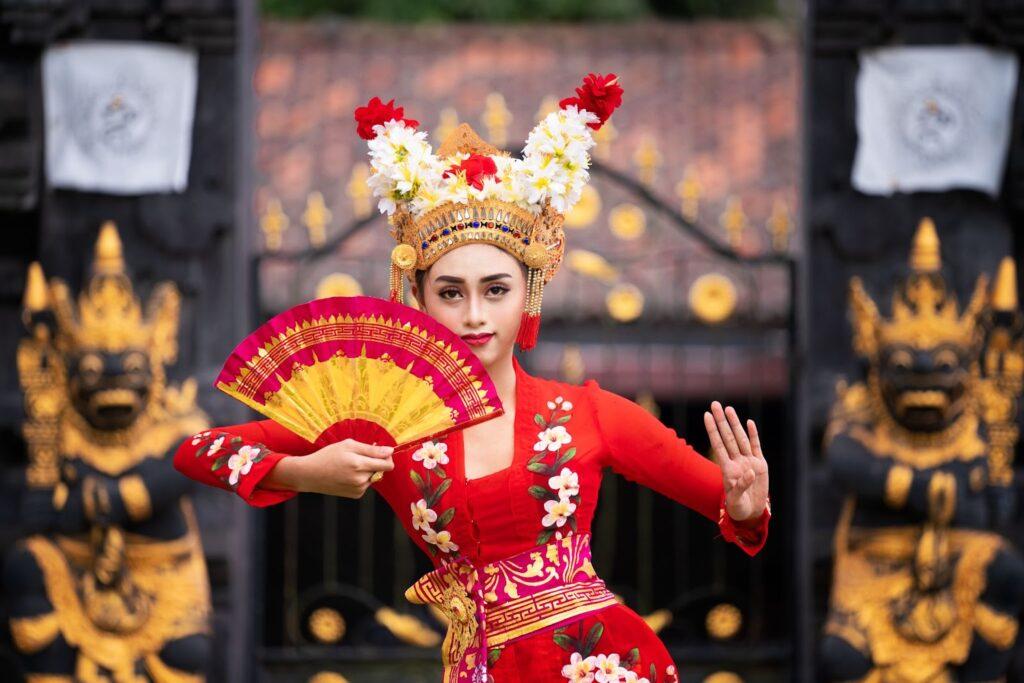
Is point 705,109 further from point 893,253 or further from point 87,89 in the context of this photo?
point 87,89

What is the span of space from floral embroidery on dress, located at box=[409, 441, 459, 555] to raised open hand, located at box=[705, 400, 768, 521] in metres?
0.65

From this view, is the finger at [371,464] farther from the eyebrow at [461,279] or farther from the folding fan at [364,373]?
the eyebrow at [461,279]

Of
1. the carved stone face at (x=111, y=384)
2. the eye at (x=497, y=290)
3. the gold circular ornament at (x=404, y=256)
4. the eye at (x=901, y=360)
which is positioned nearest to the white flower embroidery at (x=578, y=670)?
the eye at (x=497, y=290)

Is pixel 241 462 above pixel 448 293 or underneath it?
A: underneath

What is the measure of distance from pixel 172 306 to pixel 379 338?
14.0ft

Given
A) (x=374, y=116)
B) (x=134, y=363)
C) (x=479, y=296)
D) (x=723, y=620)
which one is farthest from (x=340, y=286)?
(x=479, y=296)

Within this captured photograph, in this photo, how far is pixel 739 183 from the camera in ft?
36.0

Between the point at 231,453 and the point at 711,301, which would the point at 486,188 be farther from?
the point at 711,301

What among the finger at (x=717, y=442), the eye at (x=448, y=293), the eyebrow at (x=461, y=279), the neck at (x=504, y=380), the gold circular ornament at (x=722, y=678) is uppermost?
the eyebrow at (x=461, y=279)

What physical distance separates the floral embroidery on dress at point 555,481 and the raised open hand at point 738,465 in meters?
0.36

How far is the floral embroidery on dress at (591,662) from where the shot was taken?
416 centimetres

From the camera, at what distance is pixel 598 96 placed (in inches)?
173

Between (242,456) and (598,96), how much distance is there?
1.24m

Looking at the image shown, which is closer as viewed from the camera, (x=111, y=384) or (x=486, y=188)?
(x=486, y=188)
